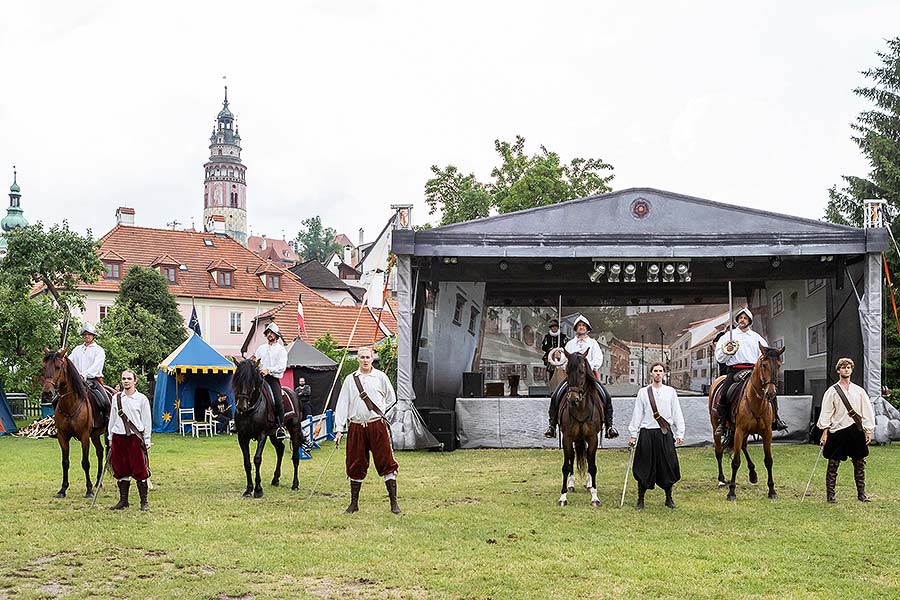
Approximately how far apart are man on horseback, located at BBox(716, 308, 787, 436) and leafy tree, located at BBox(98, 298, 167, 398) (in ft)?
68.0

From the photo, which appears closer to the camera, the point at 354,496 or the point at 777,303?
the point at 354,496

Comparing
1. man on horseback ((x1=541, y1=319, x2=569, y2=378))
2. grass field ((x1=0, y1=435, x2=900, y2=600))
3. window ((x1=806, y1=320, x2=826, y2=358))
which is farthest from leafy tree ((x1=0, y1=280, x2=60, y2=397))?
window ((x1=806, y1=320, x2=826, y2=358))

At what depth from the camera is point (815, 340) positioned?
58.2 feet

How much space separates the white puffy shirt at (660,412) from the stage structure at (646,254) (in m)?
6.99

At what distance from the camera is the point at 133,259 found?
44781mm

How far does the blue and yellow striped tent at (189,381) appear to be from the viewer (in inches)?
963

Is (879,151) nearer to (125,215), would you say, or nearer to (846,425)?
(846,425)

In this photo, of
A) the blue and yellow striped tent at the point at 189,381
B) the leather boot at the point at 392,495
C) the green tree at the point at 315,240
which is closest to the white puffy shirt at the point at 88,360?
the leather boot at the point at 392,495

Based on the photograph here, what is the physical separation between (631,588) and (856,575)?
173 centimetres

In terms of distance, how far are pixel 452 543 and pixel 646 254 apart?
963 cm

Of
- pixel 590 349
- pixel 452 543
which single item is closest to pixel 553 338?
pixel 590 349

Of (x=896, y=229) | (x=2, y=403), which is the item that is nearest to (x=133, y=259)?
(x=2, y=403)

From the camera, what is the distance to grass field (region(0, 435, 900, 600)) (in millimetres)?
6219

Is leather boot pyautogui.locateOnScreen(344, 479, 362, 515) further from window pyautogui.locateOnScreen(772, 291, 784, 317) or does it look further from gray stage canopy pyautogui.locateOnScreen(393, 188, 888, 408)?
window pyautogui.locateOnScreen(772, 291, 784, 317)
